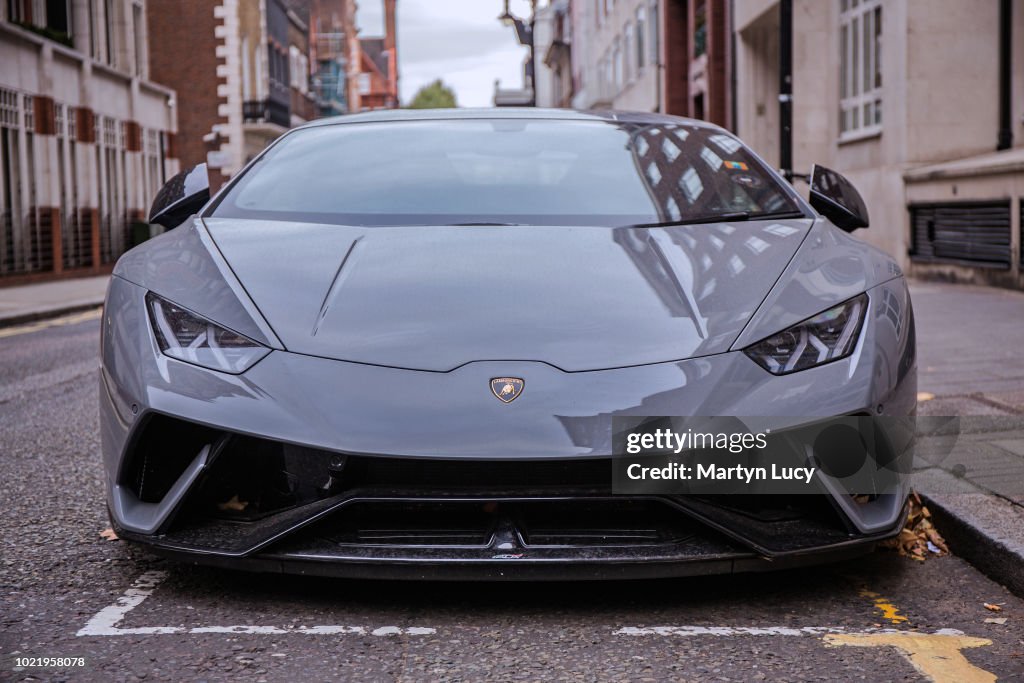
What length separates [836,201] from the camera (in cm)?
404

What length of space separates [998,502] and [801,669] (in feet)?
4.60

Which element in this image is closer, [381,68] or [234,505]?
[234,505]

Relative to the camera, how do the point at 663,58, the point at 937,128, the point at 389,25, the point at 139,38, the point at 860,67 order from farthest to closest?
the point at 389,25 < the point at 663,58 < the point at 139,38 < the point at 860,67 < the point at 937,128

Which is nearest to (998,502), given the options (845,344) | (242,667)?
(845,344)

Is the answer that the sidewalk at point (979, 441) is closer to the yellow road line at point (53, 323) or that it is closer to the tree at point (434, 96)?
the yellow road line at point (53, 323)

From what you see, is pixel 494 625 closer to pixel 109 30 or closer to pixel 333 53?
pixel 109 30

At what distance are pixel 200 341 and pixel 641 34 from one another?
37954 mm

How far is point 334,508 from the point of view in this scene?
8.96 ft

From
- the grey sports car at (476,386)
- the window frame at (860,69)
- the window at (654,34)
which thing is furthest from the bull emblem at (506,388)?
the window at (654,34)

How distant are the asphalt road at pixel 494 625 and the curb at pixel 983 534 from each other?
44mm

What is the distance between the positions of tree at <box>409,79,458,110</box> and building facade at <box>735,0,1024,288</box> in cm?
9536

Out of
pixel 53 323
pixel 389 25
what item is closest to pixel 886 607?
pixel 53 323

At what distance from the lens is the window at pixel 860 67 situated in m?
17.5

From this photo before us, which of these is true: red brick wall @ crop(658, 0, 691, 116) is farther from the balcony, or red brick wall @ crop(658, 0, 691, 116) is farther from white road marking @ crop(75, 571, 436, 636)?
white road marking @ crop(75, 571, 436, 636)
